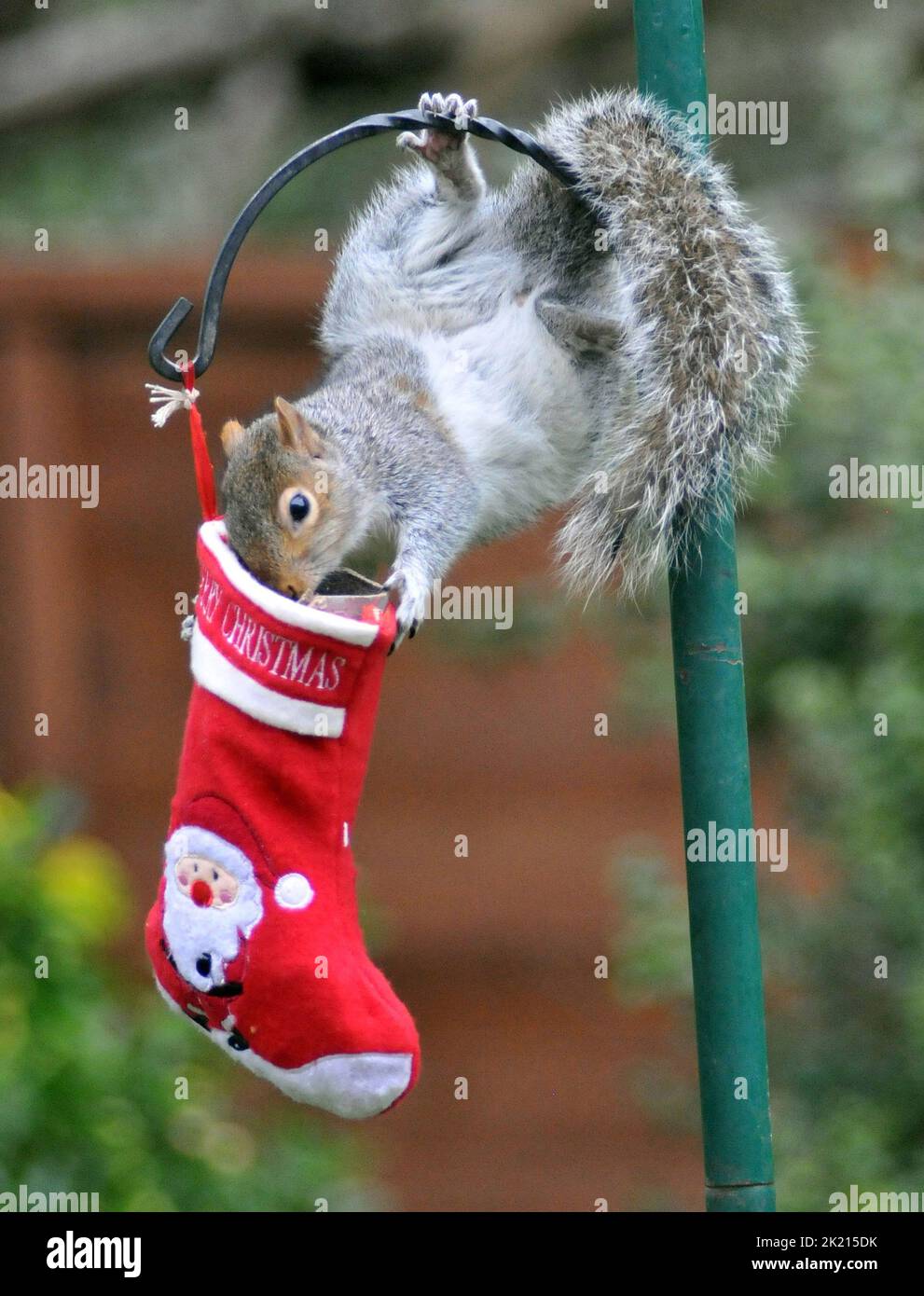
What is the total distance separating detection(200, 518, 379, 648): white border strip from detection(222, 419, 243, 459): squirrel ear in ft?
0.61

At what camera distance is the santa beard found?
4.24ft

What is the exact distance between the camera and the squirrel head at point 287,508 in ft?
4.52

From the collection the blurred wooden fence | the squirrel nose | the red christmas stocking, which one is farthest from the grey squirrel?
the blurred wooden fence

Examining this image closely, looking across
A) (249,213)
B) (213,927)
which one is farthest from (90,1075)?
(249,213)

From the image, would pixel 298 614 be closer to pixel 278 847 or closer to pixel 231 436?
pixel 278 847

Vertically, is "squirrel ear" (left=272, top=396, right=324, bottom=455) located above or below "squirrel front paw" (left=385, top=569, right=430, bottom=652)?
above

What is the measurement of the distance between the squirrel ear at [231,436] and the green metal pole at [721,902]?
423mm

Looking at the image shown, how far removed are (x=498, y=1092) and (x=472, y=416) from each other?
2707mm

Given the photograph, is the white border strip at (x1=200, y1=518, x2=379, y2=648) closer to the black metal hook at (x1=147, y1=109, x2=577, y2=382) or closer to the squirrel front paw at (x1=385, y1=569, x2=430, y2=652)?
the squirrel front paw at (x1=385, y1=569, x2=430, y2=652)

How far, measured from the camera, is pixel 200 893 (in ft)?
4.25

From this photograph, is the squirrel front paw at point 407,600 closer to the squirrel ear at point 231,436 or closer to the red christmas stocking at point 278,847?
the red christmas stocking at point 278,847

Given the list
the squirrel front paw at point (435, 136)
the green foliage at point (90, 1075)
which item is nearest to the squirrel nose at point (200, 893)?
the squirrel front paw at point (435, 136)
